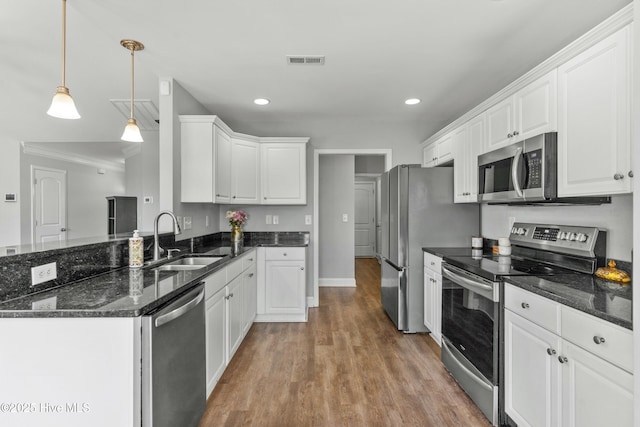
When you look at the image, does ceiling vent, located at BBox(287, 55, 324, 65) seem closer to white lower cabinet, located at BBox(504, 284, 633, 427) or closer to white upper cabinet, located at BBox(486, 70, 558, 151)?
white upper cabinet, located at BBox(486, 70, 558, 151)

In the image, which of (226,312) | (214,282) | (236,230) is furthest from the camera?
(236,230)

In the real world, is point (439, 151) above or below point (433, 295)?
above

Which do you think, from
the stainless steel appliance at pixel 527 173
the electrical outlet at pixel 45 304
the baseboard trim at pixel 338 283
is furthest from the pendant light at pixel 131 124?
the baseboard trim at pixel 338 283

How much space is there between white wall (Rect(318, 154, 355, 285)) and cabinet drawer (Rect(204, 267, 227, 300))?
10.7ft

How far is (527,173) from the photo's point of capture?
207 centimetres

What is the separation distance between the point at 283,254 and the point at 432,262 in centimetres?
159

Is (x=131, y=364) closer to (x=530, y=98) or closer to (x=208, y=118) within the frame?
(x=208, y=118)

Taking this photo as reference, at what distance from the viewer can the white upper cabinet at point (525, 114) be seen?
1945 millimetres

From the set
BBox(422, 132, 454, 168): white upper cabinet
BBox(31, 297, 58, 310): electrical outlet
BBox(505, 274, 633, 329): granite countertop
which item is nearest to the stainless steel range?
BBox(505, 274, 633, 329): granite countertop

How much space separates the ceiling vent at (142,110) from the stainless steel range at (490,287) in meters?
3.47

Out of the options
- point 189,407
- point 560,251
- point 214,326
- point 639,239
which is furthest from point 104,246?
point 560,251

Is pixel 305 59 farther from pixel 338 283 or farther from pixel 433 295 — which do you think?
pixel 338 283

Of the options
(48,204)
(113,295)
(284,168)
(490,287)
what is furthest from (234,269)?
(48,204)

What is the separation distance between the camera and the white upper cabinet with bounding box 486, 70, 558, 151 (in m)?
1.95
